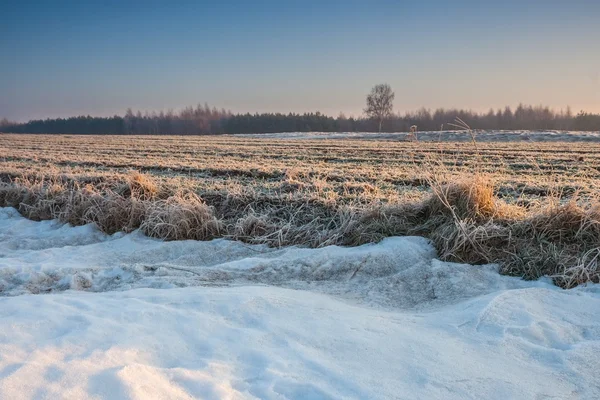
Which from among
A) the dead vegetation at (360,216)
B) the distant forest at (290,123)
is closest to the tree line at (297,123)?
the distant forest at (290,123)

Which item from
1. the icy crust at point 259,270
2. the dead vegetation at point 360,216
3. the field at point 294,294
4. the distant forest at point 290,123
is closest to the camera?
the field at point 294,294

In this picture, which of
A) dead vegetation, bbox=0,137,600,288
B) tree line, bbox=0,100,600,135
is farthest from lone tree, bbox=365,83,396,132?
dead vegetation, bbox=0,137,600,288

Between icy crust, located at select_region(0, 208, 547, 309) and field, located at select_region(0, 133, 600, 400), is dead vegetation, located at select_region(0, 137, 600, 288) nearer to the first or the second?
field, located at select_region(0, 133, 600, 400)

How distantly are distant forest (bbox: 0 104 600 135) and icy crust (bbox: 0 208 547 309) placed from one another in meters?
54.4

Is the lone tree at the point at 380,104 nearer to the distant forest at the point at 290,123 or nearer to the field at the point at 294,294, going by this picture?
the distant forest at the point at 290,123

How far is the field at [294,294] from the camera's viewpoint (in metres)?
2.20

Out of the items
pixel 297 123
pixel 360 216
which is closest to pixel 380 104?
pixel 297 123

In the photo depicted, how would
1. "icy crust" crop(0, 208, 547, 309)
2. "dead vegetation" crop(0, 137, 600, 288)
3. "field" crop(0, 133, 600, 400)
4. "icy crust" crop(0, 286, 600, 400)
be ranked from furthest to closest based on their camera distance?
1. "dead vegetation" crop(0, 137, 600, 288)
2. "icy crust" crop(0, 208, 547, 309)
3. "field" crop(0, 133, 600, 400)
4. "icy crust" crop(0, 286, 600, 400)

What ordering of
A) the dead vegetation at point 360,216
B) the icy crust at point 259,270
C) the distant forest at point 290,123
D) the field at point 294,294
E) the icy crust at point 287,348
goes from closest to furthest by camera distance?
the icy crust at point 287,348 → the field at point 294,294 → the icy crust at point 259,270 → the dead vegetation at point 360,216 → the distant forest at point 290,123

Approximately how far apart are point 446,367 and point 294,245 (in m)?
2.72

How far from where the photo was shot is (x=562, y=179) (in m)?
9.60

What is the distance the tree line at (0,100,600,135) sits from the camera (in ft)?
234

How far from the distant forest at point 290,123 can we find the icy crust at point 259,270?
54436 mm

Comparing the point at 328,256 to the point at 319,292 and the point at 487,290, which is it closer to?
the point at 319,292
